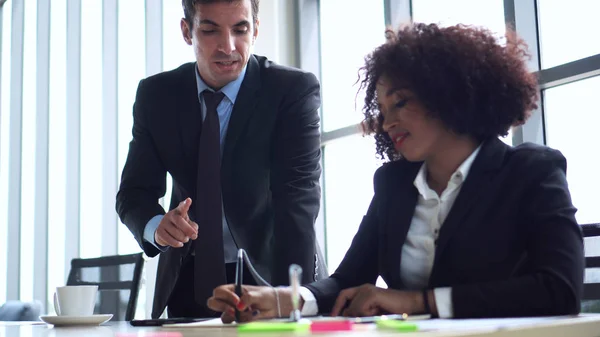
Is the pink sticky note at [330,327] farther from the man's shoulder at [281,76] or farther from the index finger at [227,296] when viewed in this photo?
the man's shoulder at [281,76]

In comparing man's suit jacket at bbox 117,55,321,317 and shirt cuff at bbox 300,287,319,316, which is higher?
man's suit jacket at bbox 117,55,321,317


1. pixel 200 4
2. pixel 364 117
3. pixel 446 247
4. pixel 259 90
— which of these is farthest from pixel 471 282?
pixel 200 4

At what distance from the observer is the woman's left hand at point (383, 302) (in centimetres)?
138

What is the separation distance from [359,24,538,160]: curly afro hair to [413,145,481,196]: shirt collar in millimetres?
73

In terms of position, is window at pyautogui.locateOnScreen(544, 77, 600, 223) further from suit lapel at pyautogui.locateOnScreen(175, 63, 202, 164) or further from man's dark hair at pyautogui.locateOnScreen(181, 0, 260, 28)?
suit lapel at pyautogui.locateOnScreen(175, 63, 202, 164)

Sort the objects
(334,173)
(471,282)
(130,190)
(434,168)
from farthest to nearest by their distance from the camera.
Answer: (334,173) < (130,190) < (434,168) < (471,282)

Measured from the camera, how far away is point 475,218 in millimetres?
1521

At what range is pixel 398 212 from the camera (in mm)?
1712

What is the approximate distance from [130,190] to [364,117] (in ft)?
2.36

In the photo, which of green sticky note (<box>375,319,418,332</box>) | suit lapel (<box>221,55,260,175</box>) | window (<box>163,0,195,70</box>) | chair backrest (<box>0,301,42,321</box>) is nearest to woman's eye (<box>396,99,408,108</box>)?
suit lapel (<box>221,55,260,175</box>)

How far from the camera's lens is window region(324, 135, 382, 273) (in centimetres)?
393

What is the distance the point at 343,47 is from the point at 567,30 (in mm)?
1565

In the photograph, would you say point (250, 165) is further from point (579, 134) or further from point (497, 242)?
point (579, 134)

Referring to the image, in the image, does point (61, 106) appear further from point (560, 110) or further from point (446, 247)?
point (446, 247)
